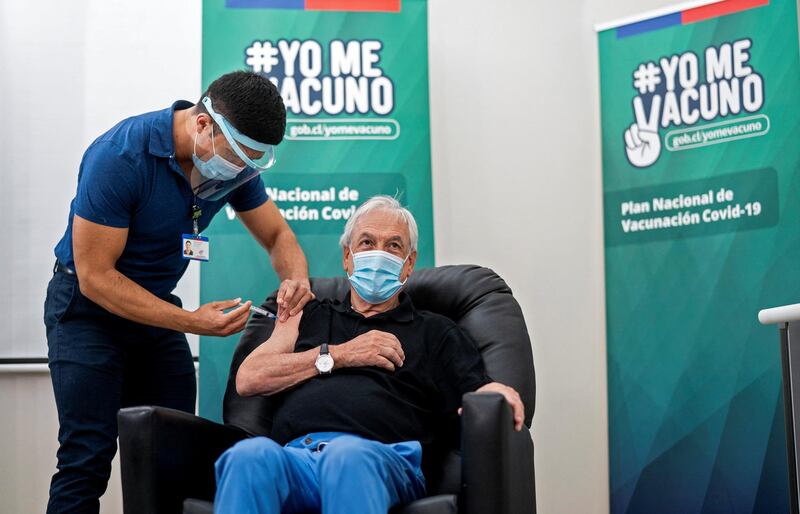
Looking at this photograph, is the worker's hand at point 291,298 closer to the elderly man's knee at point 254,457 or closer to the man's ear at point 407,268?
the man's ear at point 407,268

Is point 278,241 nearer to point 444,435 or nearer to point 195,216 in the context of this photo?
point 195,216

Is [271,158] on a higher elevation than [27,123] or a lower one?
lower

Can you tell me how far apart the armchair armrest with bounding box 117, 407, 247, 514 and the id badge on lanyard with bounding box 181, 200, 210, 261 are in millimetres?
489

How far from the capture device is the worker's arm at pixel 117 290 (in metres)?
2.13

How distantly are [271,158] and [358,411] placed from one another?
697 mm

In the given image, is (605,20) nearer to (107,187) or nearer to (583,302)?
(583,302)

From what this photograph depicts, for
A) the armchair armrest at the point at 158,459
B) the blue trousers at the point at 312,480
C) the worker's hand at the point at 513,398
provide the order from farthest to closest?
the worker's hand at the point at 513,398 → the armchair armrest at the point at 158,459 → the blue trousers at the point at 312,480

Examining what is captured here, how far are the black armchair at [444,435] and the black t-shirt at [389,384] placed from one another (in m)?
0.09

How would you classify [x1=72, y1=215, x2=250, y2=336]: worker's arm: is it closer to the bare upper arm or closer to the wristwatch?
the bare upper arm

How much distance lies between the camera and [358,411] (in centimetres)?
212

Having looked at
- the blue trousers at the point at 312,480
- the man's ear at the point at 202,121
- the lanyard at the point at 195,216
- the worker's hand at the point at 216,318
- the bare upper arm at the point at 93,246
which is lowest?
the blue trousers at the point at 312,480

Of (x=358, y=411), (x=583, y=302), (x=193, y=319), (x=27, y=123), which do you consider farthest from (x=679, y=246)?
(x=27, y=123)

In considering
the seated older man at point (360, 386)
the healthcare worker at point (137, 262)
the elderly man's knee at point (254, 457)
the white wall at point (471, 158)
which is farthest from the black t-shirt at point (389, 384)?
the white wall at point (471, 158)

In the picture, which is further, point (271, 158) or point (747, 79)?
point (747, 79)
